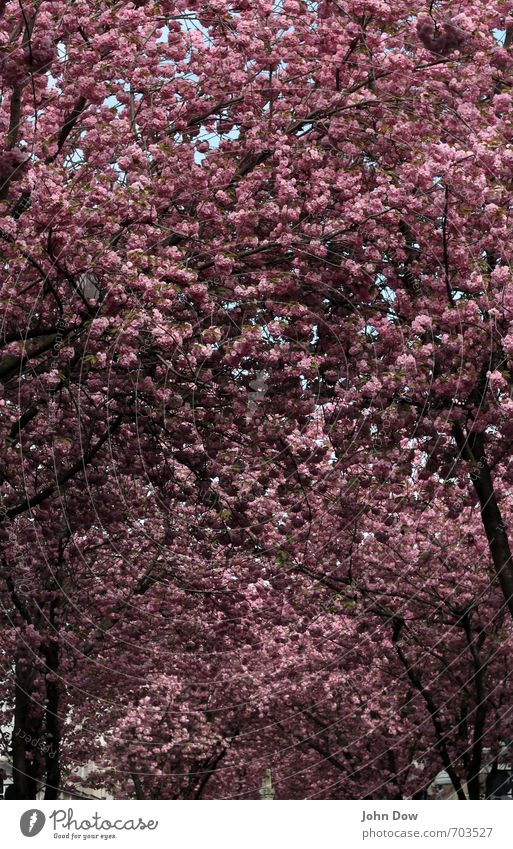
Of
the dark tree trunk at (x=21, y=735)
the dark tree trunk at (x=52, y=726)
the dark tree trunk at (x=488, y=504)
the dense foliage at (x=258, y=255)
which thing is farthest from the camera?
the dark tree trunk at (x=21, y=735)

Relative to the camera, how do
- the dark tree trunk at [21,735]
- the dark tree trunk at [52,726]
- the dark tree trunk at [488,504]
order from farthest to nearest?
the dark tree trunk at [21,735] < the dark tree trunk at [52,726] < the dark tree trunk at [488,504]

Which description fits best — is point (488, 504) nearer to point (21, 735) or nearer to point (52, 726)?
point (21, 735)

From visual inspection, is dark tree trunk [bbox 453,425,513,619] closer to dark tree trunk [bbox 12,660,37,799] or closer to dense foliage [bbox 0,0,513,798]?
dense foliage [bbox 0,0,513,798]

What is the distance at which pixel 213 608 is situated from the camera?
2577 cm

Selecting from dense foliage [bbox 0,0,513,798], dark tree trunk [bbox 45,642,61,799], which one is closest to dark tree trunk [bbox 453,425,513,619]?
dense foliage [bbox 0,0,513,798]

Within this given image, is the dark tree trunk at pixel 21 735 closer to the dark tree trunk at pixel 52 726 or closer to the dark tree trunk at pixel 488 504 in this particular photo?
the dark tree trunk at pixel 52 726

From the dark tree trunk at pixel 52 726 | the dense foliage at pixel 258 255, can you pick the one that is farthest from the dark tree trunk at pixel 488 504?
the dark tree trunk at pixel 52 726

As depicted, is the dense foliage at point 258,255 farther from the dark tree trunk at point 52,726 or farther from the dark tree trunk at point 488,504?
the dark tree trunk at point 52,726

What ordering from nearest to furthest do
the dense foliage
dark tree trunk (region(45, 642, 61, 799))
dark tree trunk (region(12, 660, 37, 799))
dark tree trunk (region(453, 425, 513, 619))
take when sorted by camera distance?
the dense foliage < dark tree trunk (region(453, 425, 513, 619)) < dark tree trunk (region(45, 642, 61, 799)) < dark tree trunk (region(12, 660, 37, 799))

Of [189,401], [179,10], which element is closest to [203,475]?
[189,401]

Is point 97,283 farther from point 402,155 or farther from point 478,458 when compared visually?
point 478,458

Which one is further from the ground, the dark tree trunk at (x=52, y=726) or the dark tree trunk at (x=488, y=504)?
the dark tree trunk at (x=52, y=726)

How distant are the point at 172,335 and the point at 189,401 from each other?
128 inches

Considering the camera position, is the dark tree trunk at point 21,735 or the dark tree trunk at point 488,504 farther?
the dark tree trunk at point 21,735
